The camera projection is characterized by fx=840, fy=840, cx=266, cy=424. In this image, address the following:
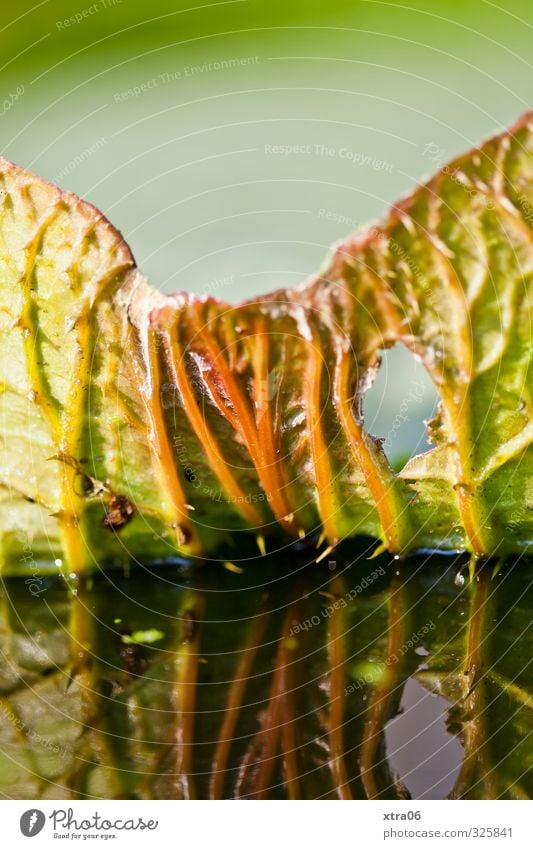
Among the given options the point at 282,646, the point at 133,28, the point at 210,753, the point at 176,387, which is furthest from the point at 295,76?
the point at 210,753

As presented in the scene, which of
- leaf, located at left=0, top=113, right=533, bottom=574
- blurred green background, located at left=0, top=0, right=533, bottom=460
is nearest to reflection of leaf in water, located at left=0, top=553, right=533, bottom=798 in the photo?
leaf, located at left=0, top=113, right=533, bottom=574

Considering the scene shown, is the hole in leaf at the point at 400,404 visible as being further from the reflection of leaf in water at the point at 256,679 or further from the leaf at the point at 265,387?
the reflection of leaf in water at the point at 256,679

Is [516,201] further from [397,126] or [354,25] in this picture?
[354,25]

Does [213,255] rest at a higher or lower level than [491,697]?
higher

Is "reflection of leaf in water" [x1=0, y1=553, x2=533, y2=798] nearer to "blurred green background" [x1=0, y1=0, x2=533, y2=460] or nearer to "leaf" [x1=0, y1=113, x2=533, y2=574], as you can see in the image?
"leaf" [x1=0, y1=113, x2=533, y2=574]

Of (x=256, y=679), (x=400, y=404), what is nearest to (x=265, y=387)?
(x=400, y=404)

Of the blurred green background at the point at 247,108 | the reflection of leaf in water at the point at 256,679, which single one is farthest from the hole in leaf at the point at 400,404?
the reflection of leaf in water at the point at 256,679

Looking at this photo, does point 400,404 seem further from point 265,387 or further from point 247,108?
point 247,108
